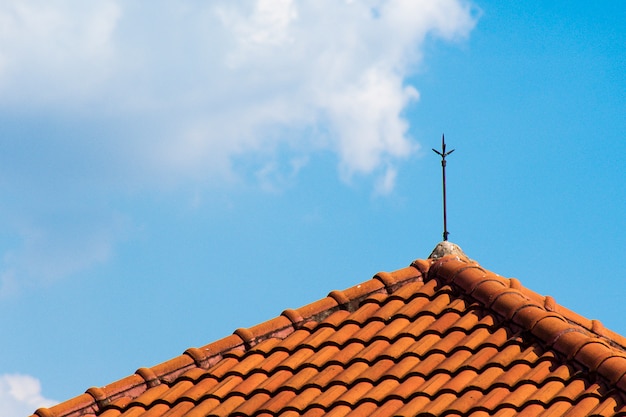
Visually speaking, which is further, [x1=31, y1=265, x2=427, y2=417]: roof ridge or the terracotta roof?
[x1=31, y1=265, x2=427, y2=417]: roof ridge

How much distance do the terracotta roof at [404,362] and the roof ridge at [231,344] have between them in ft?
0.03

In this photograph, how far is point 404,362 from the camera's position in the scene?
8.38 meters

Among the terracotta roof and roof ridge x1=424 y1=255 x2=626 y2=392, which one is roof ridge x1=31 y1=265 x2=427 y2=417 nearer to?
the terracotta roof

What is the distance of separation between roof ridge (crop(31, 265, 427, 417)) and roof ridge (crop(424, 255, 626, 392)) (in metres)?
0.33

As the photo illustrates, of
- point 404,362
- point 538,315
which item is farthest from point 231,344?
point 538,315

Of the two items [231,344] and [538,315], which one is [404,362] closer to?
[538,315]

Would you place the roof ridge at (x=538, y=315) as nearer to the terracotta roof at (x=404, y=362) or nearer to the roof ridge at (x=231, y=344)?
the terracotta roof at (x=404, y=362)

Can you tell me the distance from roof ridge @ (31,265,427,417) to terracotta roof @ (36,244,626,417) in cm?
1

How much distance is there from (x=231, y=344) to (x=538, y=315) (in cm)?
239

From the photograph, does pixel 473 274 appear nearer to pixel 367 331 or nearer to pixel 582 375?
pixel 367 331

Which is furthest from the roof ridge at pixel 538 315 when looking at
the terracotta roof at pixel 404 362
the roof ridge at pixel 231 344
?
the roof ridge at pixel 231 344

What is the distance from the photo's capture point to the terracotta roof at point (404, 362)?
7.78 m

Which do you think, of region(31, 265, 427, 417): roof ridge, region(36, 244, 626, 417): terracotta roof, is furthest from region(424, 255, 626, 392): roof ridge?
region(31, 265, 427, 417): roof ridge

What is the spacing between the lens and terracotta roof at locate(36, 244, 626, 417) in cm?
778
